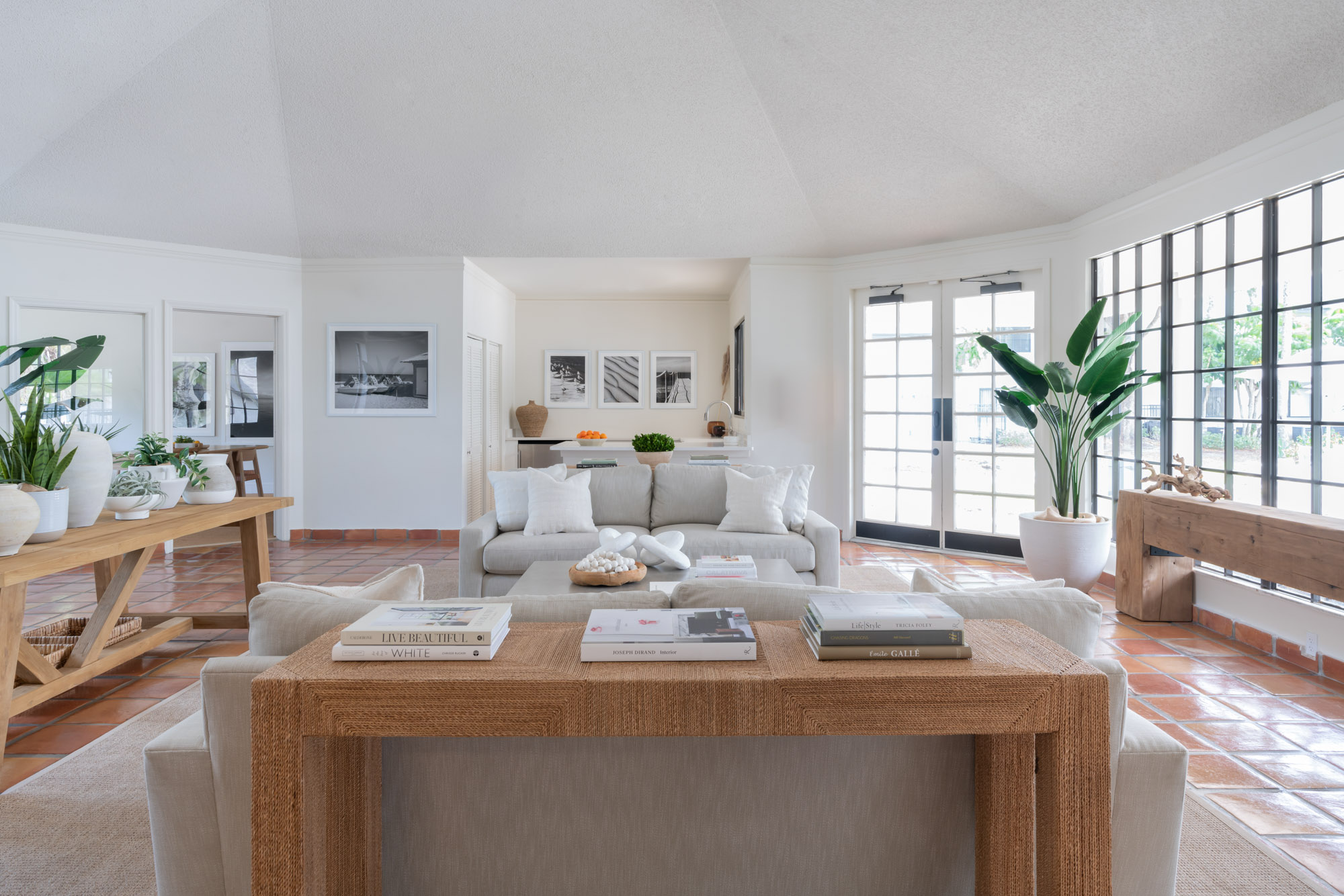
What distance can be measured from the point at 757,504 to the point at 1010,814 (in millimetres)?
2919

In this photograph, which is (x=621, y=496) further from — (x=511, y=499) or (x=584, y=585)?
(x=584, y=585)

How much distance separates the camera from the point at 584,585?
3.02 metres

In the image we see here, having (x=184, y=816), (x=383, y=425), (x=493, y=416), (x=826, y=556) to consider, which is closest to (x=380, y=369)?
(x=383, y=425)

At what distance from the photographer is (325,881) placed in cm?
129

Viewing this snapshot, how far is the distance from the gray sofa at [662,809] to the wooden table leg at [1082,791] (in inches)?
8.9

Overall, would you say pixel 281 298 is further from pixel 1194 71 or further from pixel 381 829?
pixel 1194 71

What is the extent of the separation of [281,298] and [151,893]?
5573 millimetres

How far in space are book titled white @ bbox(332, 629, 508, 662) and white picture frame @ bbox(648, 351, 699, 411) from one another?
7380 mm

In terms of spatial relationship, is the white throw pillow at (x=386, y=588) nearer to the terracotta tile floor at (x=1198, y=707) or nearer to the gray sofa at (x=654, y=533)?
the terracotta tile floor at (x=1198, y=707)

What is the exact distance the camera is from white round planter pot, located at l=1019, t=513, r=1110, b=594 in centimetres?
420

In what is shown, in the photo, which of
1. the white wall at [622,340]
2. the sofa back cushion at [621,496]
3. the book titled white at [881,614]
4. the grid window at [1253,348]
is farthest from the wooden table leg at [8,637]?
the white wall at [622,340]

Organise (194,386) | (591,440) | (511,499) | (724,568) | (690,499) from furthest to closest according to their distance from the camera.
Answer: (194,386) < (591,440) < (690,499) < (511,499) < (724,568)

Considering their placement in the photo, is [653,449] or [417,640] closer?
[417,640]

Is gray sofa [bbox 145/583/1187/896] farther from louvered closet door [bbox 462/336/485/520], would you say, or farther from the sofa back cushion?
louvered closet door [bbox 462/336/485/520]
